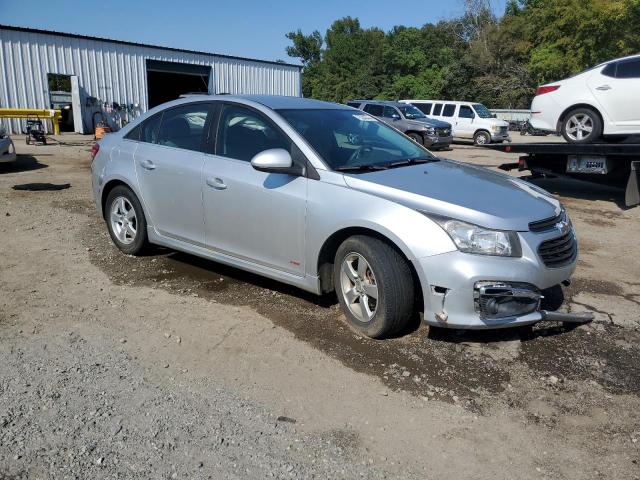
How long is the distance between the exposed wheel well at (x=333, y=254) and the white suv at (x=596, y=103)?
7462mm

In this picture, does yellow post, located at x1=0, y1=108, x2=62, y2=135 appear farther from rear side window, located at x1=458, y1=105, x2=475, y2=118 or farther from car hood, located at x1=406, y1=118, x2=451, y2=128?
rear side window, located at x1=458, y1=105, x2=475, y2=118

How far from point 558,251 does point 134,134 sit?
4.07 m

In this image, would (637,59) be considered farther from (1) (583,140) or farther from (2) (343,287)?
(2) (343,287)

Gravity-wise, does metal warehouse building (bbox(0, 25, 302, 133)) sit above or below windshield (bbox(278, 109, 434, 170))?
above

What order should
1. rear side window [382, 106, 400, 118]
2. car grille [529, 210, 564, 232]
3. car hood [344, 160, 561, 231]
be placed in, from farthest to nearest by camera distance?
rear side window [382, 106, 400, 118]
car grille [529, 210, 564, 232]
car hood [344, 160, 561, 231]

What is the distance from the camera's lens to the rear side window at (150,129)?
5277 millimetres

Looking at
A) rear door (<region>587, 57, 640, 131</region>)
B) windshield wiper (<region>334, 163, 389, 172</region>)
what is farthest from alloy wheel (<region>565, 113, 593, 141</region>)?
windshield wiper (<region>334, 163, 389, 172</region>)

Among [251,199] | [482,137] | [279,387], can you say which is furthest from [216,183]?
[482,137]

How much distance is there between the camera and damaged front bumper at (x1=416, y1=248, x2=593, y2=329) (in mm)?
3381

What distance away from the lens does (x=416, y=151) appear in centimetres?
485

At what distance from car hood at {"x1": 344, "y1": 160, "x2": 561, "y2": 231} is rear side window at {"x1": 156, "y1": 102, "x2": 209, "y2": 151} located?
1673mm

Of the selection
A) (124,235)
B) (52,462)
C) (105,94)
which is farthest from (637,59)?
(105,94)

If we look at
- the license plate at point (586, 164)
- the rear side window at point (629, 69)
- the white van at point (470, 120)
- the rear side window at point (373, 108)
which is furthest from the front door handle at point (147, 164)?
the white van at point (470, 120)

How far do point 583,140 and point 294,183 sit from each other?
7.76 metres
